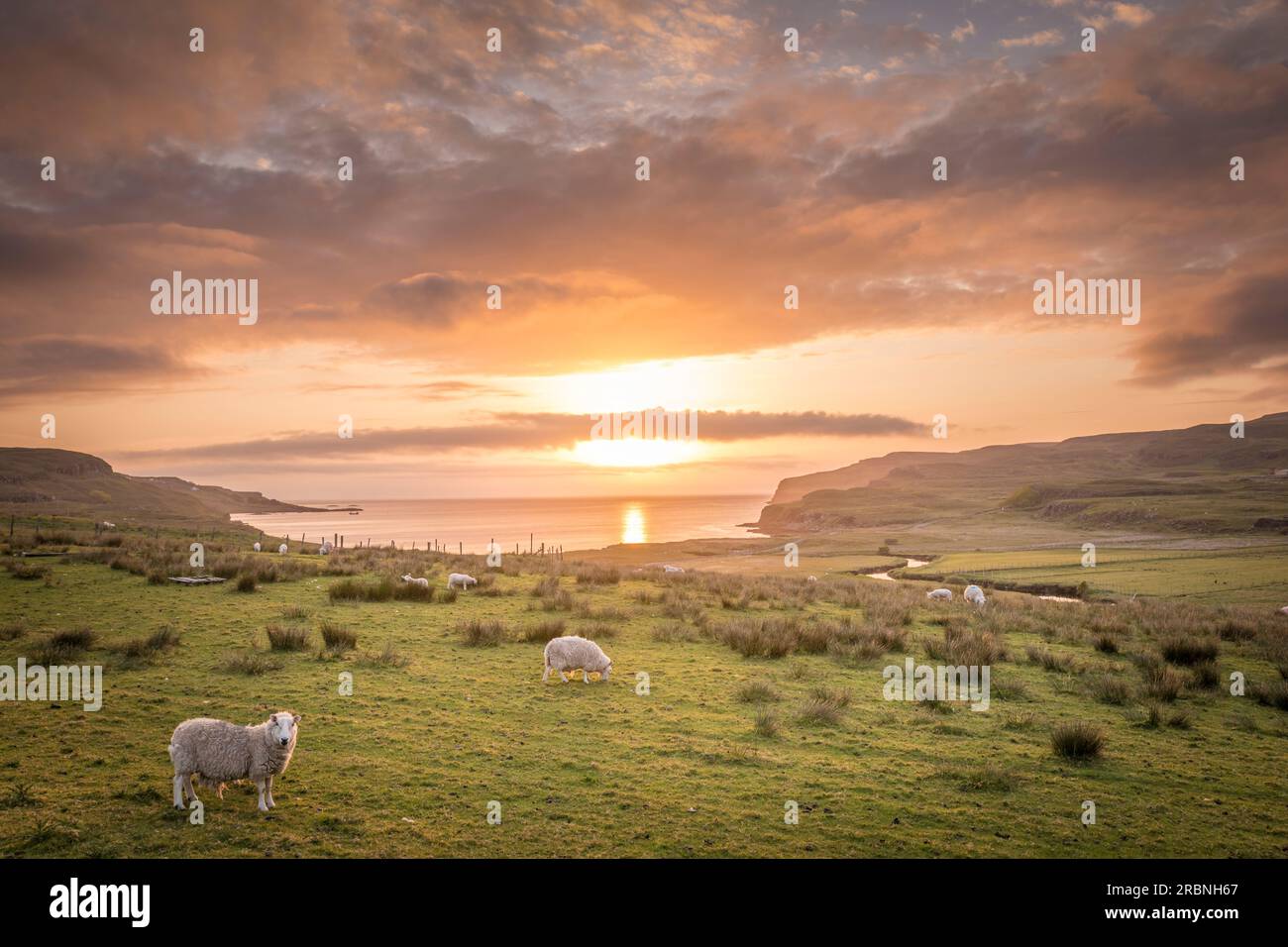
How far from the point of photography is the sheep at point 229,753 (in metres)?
7.25

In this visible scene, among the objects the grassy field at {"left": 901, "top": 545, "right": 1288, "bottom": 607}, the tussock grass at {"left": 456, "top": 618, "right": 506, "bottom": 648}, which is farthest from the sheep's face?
the grassy field at {"left": 901, "top": 545, "right": 1288, "bottom": 607}

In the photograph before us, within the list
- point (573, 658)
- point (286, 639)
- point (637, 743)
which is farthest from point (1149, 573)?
point (286, 639)

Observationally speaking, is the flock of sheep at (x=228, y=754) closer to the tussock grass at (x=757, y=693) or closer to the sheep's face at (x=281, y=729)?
the sheep's face at (x=281, y=729)

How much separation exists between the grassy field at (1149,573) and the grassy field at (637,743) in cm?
1492

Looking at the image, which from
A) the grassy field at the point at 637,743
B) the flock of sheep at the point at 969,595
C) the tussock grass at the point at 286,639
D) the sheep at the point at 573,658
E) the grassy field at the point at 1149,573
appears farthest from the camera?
the grassy field at the point at 1149,573

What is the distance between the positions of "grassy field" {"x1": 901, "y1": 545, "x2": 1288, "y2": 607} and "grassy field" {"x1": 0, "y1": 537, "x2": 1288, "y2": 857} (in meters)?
14.9

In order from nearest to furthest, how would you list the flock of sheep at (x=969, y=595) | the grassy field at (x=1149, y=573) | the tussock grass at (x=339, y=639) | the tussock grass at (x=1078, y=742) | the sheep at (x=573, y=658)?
the tussock grass at (x=1078, y=742) → the sheep at (x=573, y=658) → the tussock grass at (x=339, y=639) → the flock of sheep at (x=969, y=595) → the grassy field at (x=1149, y=573)

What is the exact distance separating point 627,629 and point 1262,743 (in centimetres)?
1450

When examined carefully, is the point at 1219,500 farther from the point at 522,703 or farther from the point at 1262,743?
the point at 522,703

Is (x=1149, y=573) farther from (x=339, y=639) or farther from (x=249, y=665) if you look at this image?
(x=249, y=665)

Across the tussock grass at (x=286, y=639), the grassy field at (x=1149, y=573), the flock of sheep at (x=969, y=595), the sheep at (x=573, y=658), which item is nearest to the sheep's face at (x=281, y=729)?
the sheep at (x=573, y=658)

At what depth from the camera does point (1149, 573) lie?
42.4m

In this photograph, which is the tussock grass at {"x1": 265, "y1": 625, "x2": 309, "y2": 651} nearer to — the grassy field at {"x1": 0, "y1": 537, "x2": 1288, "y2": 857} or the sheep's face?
the grassy field at {"x1": 0, "y1": 537, "x2": 1288, "y2": 857}

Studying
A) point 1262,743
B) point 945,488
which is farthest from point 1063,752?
point 945,488
